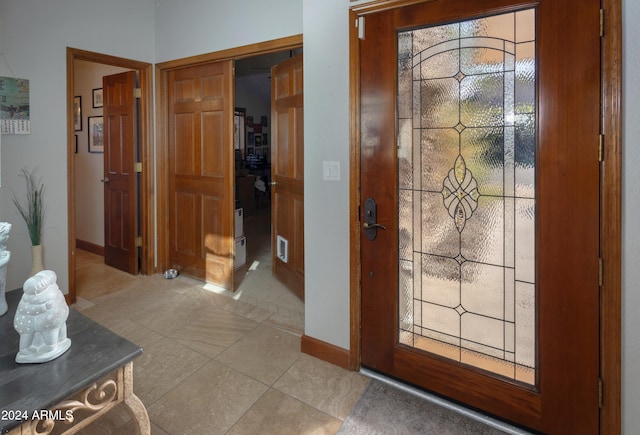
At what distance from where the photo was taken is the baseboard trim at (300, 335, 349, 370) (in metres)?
2.21

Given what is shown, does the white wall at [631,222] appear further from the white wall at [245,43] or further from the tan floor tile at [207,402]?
the tan floor tile at [207,402]

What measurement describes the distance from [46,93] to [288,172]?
212 cm

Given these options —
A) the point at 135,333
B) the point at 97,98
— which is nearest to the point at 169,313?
the point at 135,333

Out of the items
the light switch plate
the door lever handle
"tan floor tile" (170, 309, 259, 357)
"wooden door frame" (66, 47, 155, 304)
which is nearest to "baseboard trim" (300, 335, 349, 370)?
"tan floor tile" (170, 309, 259, 357)

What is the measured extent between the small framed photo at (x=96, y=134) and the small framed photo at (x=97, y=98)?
15 centimetres

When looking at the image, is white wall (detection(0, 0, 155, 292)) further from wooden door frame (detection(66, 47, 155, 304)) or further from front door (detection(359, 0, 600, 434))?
front door (detection(359, 0, 600, 434))

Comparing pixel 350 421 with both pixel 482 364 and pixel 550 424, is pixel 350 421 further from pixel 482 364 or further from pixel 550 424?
pixel 550 424

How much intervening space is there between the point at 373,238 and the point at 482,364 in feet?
2.73

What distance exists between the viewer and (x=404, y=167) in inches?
75.8

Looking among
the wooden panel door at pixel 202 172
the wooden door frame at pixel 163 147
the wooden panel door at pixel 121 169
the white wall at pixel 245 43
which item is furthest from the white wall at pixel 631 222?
the wooden panel door at pixel 121 169

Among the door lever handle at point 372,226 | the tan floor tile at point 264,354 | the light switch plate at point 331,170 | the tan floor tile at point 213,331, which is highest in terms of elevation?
the light switch plate at point 331,170

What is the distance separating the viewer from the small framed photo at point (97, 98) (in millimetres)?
4422

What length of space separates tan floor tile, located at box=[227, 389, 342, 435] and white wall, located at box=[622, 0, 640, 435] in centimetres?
123

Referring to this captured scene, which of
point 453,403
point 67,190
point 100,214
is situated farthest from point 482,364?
point 100,214
